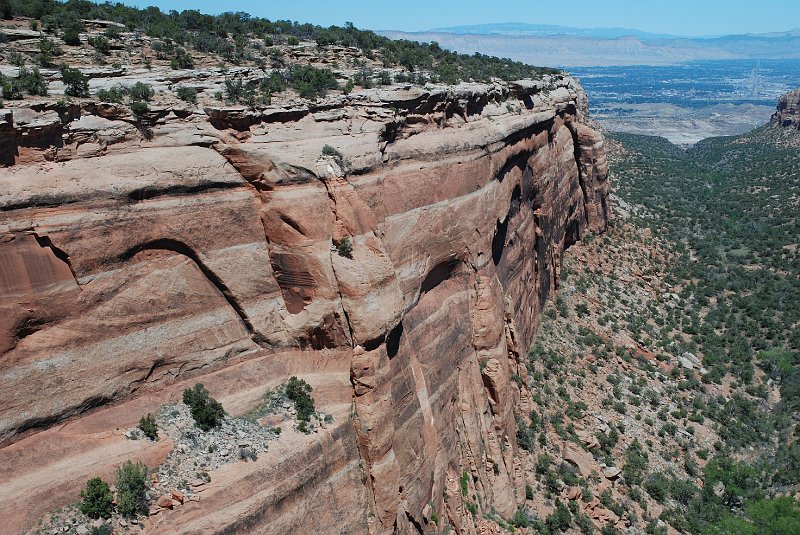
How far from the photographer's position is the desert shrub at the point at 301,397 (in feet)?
70.8

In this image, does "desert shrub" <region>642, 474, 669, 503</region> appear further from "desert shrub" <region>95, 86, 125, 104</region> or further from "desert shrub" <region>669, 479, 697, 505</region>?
"desert shrub" <region>95, 86, 125, 104</region>

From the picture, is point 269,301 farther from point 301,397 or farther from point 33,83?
point 33,83

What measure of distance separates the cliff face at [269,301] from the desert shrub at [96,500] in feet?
1.69

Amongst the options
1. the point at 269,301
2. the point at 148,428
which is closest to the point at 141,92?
the point at 269,301

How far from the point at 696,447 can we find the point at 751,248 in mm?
37336

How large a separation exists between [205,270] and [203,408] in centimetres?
462

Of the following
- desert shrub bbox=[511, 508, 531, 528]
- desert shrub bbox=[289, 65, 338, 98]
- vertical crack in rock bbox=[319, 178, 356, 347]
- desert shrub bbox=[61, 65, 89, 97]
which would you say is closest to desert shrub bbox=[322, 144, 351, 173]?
vertical crack in rock bbox=[319, 178, 356, 347]

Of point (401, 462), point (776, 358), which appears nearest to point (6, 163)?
point (401, 462)

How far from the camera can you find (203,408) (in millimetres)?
20062

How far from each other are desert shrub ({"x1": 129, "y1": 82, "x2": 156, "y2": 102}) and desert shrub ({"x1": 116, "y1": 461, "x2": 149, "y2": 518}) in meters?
12.1

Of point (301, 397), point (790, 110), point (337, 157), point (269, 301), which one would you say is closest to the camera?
point (301, 397)

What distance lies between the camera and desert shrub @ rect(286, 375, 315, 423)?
21575mm

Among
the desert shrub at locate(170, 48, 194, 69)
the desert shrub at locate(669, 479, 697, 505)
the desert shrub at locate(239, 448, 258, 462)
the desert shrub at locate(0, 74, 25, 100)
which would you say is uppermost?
the desert shrub at locate(170, 48, 194, 69)

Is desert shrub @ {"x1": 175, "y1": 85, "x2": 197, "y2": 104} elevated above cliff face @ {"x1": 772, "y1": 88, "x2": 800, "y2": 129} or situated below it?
above
